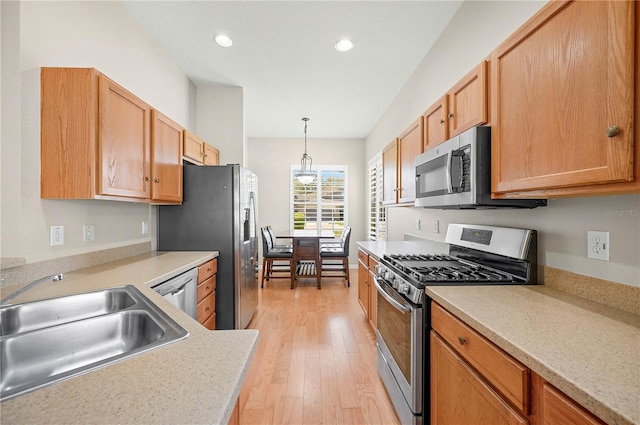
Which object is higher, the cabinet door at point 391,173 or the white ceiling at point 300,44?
the white ceiling at point 300,44

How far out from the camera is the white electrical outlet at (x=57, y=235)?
165cm

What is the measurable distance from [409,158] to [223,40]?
2.04 m

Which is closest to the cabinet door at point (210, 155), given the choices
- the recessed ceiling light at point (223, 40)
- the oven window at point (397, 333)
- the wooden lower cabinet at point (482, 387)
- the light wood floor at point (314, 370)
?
the recessed ceiling light at point (223, 40)

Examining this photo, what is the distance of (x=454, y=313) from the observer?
3.92 ft

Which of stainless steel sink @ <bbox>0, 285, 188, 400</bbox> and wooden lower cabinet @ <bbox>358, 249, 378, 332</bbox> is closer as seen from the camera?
stainless steel sink @ <bbox>0, 285, 188, 400</bbox>

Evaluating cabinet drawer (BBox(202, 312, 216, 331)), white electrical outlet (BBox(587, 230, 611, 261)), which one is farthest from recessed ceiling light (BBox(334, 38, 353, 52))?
cabinet drawer (BBox(202, 312, 216, 331))

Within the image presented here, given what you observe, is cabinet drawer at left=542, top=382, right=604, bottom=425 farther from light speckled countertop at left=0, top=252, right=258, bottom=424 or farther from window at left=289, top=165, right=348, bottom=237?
window at left=289, top=165, right=348, bottom=237

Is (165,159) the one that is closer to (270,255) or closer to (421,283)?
(421,283)

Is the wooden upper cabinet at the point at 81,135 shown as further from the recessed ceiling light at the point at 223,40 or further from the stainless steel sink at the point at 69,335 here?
the recessed ceiling light at the point at 223,40

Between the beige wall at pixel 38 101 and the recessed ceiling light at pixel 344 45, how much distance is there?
177cm

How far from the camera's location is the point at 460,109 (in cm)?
169

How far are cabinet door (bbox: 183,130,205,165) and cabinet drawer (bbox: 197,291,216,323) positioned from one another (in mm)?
1375

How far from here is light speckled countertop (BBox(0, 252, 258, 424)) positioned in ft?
1.73

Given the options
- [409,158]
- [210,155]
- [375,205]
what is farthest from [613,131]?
[375,205]
